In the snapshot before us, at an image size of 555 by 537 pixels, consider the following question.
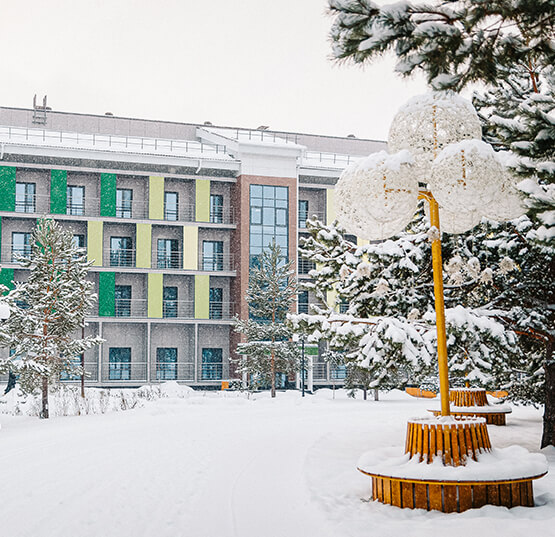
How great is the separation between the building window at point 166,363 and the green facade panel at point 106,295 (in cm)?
356

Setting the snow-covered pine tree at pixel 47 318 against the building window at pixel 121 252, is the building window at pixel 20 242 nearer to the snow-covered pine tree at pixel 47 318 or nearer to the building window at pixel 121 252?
the building window at pixel 121 252

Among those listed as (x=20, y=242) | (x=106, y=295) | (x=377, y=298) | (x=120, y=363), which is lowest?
(x=120, y=363)

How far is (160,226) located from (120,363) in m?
7.66

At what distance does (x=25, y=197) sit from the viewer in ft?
121

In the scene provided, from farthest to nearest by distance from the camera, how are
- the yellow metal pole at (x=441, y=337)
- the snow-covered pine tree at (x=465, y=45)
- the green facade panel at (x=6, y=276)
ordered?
the green facade panel at (x=6, y=276) → the yellow metal pole at (x=441, y=337) → the snow-covered pine tree at (x=465, y=45)

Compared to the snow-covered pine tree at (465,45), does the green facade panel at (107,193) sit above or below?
above

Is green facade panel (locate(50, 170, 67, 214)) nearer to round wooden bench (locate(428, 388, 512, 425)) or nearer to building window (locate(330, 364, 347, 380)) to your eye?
building window (locate(330, 364, 347, 380))

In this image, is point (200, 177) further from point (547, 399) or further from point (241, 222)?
point (547, 399)

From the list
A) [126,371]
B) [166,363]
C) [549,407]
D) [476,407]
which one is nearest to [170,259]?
[166,363]

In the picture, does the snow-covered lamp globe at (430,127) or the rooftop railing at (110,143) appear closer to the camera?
the snow-covered lamp globe at (430,127)

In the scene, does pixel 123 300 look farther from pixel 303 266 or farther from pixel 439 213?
pixel 439 213

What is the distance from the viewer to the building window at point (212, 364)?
126 ft

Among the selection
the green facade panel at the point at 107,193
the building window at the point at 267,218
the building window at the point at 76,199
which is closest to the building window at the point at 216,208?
the building window at the point at 267,218

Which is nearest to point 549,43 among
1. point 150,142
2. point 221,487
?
point 221,487
